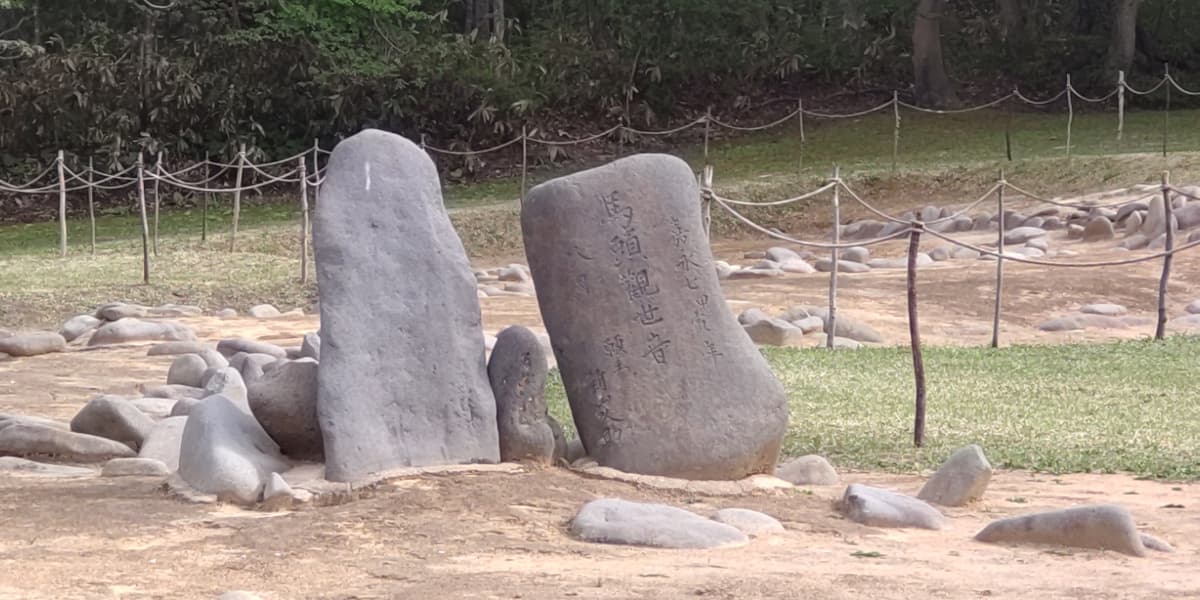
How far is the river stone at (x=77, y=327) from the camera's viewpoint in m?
13.2

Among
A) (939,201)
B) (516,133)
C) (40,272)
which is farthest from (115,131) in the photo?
(939,201)

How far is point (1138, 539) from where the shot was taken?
5.84 meters

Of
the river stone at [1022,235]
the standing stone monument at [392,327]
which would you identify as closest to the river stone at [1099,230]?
the river stone at [1022,235]

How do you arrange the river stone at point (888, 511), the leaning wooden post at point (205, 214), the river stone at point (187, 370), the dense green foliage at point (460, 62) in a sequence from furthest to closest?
the dense green foliage at point (460, 62)
the leaning wooden post at point (205, 214)
the river stone at point (187, 370)
the river stone at point (888, 511)

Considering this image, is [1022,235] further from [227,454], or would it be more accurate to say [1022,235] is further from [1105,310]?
[227,454]

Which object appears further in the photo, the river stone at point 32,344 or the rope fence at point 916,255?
the river stone at point 32,344

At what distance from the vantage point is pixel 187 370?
34.6 ft

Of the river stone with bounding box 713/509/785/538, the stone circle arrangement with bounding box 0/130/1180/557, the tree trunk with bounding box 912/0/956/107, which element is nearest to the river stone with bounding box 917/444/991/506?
the stone circle arrangement with bounding box 0/130/1180/557

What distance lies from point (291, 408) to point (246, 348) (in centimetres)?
488

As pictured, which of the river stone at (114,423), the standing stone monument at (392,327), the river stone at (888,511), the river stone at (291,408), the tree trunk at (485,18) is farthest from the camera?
the tree trunk at (485,18)

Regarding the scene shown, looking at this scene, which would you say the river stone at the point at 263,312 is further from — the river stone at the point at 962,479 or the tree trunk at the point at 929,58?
the tree trunk at the point at 929,58

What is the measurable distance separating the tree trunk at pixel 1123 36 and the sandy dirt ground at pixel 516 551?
20.6 meters

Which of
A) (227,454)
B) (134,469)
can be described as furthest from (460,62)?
(227,454)

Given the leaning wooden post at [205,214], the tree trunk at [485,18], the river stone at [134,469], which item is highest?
the tree trunk at [485,18]
